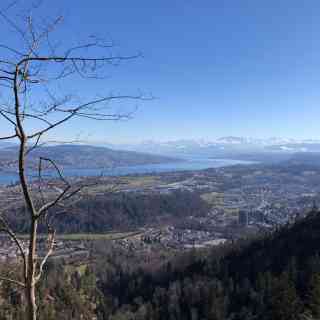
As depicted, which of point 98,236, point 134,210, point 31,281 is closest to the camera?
point 31,281

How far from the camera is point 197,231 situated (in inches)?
2894

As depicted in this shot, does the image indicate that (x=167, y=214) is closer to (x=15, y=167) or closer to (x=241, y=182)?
(x=241, y=182)

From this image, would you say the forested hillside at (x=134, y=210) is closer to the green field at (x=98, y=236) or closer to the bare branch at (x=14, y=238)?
the green field at (x=98, y=236)

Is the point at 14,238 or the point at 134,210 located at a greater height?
the point at 14,238

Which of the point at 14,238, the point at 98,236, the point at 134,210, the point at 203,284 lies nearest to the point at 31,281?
the point at 14,238

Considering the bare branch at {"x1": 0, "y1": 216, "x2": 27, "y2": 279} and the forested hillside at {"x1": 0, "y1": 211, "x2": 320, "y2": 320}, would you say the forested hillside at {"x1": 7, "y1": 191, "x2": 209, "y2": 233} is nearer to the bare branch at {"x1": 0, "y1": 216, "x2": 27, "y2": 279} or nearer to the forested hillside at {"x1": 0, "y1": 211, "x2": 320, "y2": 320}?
the forested hillside at {"x1": 0, "y1": 211, "x2": 320, "y2": 320}

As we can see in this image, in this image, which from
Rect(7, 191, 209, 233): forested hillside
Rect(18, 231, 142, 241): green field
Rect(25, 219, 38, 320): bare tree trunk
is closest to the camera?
Rect(25, 219, 38, 320): bare tree trunk

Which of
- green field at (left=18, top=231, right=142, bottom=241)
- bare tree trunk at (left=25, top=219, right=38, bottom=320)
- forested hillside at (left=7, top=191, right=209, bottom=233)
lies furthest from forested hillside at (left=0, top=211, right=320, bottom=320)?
forested hillside at (left=7, top=191, right=209, bottom=233)

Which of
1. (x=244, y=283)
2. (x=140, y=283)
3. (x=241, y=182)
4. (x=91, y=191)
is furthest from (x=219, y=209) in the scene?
(x=91, y=191)

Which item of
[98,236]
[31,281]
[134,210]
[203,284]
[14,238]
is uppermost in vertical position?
[14,238]

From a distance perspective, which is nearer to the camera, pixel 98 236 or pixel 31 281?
pixel 31 281

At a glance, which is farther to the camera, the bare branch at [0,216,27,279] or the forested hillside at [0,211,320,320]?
the forested hillside at [0,211,320,320]

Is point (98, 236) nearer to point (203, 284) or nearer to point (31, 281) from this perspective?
point (203, 284)

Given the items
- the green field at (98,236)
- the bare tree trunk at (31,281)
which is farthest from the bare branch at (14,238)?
the green field at (98,236)
